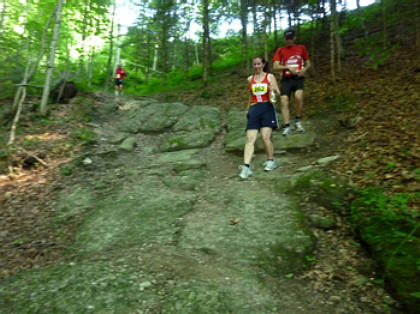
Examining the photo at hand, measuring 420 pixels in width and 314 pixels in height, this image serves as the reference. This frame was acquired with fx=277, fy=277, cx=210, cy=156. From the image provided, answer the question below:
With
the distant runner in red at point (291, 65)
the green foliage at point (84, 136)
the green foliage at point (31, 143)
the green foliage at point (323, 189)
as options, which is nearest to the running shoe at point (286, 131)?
the distant runner in red at point (291, 65)

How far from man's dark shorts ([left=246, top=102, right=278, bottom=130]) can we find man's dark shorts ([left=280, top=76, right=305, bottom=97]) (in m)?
1.50

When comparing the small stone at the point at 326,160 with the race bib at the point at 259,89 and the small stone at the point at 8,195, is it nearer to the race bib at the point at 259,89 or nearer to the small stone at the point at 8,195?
the race bib at the point at 259,89

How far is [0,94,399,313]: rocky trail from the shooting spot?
2803mm

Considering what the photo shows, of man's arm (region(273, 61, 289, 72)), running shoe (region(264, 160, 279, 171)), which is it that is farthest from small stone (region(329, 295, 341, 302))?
man's arm (region(273, 61, 289, 72))

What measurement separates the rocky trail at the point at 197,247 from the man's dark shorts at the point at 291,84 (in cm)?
111

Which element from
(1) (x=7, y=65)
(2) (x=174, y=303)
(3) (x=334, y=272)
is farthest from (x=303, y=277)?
(1) (x=7, y=65)

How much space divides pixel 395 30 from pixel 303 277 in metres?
13.4

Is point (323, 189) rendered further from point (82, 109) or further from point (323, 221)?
point (82, 109)

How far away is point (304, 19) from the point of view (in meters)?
14.3

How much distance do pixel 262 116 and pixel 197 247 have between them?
2.89 meters

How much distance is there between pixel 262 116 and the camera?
541 cm

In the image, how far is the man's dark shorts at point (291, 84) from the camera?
651 cm

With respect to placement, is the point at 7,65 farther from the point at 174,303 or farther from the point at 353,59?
the point at 353,59

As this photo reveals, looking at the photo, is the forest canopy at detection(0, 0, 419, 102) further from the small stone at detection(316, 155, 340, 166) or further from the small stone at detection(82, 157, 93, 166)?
the small stone at detection(82, 157, 93, 166)
